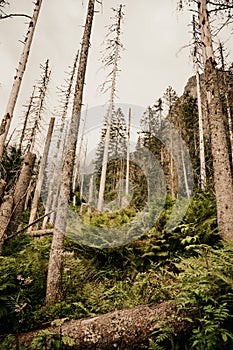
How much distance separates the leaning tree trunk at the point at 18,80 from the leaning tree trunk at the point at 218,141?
5.70m

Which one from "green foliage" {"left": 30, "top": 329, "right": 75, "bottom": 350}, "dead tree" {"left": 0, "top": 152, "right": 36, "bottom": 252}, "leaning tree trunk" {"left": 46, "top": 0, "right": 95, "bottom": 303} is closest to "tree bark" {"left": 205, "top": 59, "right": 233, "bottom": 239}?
"leaning tree trunk" {"left": 46, "top": 0, "right": 95, "bottom": 303}

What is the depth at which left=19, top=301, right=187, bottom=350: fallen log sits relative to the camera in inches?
131

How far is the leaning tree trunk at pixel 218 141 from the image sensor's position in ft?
17.6

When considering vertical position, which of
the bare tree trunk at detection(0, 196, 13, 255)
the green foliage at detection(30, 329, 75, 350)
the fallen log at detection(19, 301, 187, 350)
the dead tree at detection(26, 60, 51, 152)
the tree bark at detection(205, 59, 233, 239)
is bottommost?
the green foliage at detection(30, 329, 75, 350)

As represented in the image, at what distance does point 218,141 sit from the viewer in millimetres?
5984

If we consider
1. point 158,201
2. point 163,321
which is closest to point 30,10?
point 158,201

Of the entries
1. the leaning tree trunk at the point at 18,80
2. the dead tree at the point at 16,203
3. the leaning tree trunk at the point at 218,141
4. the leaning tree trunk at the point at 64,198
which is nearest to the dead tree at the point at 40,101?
the leaning tree trunk at the point at 18,80

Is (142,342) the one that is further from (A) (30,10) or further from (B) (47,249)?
(A) (30,10)

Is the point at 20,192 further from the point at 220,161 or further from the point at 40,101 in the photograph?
the point at 40,101

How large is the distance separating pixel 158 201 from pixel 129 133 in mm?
23170

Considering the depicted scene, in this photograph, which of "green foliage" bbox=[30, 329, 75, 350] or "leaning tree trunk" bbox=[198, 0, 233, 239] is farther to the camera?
"leaning tree trunk" bbox=[198, 0, 233, 239]

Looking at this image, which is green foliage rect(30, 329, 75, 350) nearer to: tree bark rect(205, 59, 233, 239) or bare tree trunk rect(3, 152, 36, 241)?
bare tree trunk rect(3, 152, 36, 241)

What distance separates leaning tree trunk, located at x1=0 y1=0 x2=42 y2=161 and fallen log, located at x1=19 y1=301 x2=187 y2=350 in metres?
5.44

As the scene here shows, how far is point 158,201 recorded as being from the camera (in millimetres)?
6918
